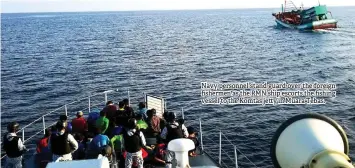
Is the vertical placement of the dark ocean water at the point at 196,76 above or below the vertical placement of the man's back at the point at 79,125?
below

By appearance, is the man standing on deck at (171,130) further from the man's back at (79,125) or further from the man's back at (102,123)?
the man's back at (79,125)

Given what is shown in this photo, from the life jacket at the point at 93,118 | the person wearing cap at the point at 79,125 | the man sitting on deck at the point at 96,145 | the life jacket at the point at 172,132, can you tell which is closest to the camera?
the man sitting on deck at the point at 96,145

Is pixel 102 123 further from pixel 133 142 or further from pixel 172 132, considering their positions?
pixel 172 132

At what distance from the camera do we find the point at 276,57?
6644cm

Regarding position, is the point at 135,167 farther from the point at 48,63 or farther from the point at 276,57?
the point at 276,57

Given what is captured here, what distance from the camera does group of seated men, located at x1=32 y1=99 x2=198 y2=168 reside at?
369 inches

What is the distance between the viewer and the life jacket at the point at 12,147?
33.3ft

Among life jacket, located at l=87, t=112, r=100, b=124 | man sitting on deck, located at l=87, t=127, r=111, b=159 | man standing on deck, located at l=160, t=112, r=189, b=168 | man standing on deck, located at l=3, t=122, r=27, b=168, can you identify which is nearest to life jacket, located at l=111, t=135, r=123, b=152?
man sitting on deck, located at l=87, t=127, r=111, b=159

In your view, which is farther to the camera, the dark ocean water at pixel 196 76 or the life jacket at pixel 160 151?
the dark ocean water at pixel 196 76

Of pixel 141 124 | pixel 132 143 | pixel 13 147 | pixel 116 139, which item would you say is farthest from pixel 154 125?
pixel 13 147

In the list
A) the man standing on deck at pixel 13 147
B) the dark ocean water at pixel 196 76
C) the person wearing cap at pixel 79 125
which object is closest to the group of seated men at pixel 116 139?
the person wearing cap at pixel 79 125

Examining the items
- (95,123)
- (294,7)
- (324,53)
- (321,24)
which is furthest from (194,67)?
(294,7)

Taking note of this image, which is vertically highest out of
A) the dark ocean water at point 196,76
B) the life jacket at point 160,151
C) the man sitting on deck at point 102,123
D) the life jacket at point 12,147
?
the man sitting on deck at point 102,123

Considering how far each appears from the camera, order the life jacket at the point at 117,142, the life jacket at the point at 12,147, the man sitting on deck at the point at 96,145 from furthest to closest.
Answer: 1. the life jacket at the point at 117,142
2. the life jacket at the point at 12,147
3. the man sitting on deck at the point at 96,145
